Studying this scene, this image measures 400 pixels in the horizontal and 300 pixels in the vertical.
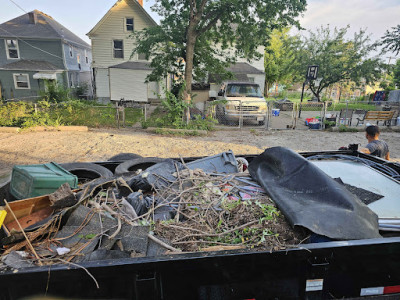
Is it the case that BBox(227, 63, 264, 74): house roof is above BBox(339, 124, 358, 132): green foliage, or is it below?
above

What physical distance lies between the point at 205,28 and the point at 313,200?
497 inches

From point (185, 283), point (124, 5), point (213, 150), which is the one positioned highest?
point (124, 5)

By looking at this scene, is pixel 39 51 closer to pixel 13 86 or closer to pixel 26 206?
pixel 13 86

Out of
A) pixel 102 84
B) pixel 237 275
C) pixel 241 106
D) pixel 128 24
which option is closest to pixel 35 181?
pixel 237 275

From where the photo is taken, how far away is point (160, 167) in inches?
129

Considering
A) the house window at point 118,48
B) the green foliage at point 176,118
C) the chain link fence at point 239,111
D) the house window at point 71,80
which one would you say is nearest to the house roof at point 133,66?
the house window at point 118,48

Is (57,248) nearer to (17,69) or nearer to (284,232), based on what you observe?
(284,232)

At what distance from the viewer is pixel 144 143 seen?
34.0 feet

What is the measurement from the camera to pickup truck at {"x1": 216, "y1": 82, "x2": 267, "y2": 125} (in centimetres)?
1401

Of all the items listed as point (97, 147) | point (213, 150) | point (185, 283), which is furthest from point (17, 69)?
point (185, 283)

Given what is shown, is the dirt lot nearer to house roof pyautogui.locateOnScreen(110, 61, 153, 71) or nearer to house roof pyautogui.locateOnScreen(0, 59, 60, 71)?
house roof pyautogui.locateOnScreen(110, 61, 153, 71)

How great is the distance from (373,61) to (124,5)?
22.1 metres

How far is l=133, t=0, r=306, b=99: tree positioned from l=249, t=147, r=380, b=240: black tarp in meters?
10.7

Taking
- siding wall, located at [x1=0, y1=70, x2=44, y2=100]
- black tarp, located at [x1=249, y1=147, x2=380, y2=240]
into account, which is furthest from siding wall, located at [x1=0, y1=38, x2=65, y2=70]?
black tarp, located at [x1=249, y1=147, x2=380, y2=240]
